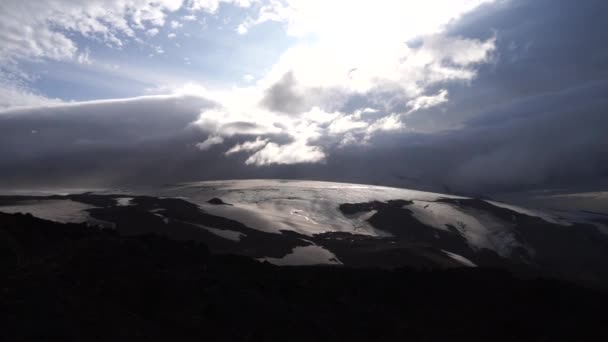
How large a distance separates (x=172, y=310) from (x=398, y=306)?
2311 centimetres

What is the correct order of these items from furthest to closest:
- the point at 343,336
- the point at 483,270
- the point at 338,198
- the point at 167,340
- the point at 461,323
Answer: the point at 338,198 < the point at 483,270 < the point at 461,323 < the point at 343,336 < the point at 167,340

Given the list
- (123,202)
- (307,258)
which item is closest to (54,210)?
(123,202)

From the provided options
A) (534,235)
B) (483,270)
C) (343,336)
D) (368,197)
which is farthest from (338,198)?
(343,336)

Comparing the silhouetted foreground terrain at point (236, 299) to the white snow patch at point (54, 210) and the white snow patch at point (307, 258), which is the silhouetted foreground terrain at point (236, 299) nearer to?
the white snow patch at point (307, 258)

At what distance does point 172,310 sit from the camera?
3272 cm

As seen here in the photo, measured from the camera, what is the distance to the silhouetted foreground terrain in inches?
1096

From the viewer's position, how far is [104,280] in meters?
34.8

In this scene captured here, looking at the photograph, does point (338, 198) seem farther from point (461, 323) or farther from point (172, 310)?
point (172, 310)

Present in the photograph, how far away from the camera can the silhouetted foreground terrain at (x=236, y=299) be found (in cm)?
2784

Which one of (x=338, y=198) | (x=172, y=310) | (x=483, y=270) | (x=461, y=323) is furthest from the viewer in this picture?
Result: (x=338, y=198)

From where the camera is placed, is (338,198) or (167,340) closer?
(167,340)

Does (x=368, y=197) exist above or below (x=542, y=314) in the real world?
above

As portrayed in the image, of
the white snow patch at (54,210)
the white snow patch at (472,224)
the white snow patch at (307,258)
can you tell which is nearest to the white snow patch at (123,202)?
the white snow patch at (54,210)

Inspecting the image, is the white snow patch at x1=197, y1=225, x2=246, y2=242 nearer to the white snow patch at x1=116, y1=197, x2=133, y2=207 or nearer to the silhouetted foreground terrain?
the silhouetted foreground terrain
